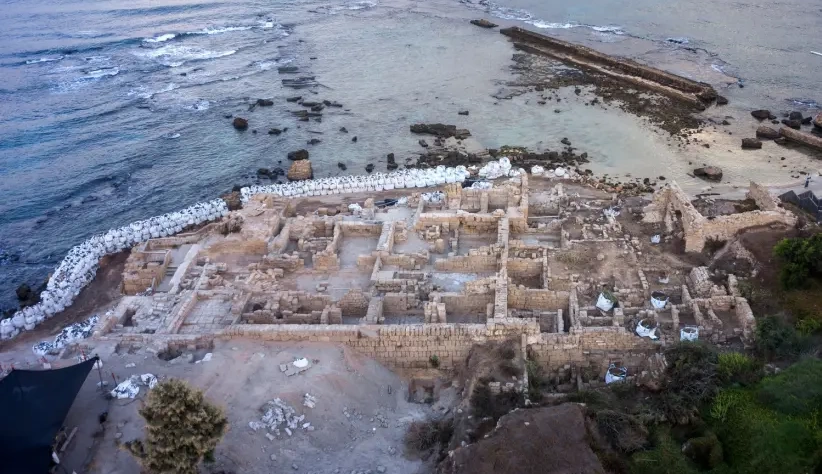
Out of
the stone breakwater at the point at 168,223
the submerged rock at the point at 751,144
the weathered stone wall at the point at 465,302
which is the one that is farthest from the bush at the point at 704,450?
the submerged rock at the point at 751,144

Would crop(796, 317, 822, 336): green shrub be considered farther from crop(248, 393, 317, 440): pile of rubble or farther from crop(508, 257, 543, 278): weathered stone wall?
crop(248, 393, 317, 440): pile of rubble

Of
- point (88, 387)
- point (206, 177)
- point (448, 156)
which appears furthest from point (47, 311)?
point (448, 156)

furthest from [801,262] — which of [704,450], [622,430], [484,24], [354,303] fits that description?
[484,24]

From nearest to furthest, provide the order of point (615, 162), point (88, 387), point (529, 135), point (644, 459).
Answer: point (644, 459) → point (88, 387) → point (615, 162) → point (529, 135)

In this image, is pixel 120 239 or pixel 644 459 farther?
pixel 120 239

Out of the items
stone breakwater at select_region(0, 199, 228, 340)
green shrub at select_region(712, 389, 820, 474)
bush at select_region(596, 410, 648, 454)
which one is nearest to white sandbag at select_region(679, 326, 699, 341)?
green shrub at select_region(712, 389, 820, 474)

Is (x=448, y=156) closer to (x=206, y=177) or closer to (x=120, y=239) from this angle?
(x=206, y=177)

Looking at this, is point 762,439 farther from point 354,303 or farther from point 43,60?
point 43,60
